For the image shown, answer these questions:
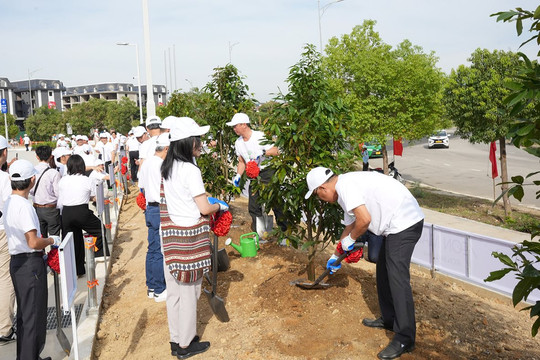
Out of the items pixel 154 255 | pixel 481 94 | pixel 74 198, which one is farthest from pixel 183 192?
pixel 481 94

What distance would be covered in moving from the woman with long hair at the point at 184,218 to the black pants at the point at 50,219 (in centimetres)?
321

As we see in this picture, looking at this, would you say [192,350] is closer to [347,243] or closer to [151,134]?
[347,243]

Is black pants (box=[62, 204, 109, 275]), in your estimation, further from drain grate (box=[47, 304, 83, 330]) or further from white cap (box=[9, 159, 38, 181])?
white cap (box=[9, 159, 38, 181])

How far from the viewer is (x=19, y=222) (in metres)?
3.84

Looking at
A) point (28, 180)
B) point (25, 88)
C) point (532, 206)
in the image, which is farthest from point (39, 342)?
point (25, 88)

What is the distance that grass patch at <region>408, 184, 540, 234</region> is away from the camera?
12048mm

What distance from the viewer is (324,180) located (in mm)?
3943

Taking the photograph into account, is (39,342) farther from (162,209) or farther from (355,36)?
(355,36)

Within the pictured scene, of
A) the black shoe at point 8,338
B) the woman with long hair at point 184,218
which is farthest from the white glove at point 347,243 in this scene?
the black shoe at point 8,338

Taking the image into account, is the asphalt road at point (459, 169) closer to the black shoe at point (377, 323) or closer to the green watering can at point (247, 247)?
the green watering can at point (247, 247)

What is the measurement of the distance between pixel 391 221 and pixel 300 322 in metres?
1.34

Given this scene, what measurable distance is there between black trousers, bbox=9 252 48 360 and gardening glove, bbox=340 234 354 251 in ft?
8.43

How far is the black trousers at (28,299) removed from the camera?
3.93m

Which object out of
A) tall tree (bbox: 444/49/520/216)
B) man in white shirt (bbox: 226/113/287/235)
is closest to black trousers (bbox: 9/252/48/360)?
man in white shirt (bbox: 226/113/287/235)
